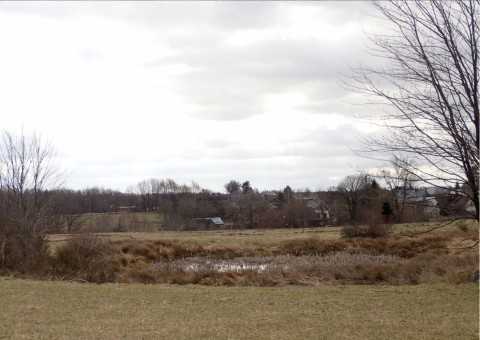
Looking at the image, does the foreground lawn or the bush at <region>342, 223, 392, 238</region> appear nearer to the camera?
the foreground lawn

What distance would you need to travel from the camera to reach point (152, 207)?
120 meters

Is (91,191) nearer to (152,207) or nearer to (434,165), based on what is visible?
(152,207)

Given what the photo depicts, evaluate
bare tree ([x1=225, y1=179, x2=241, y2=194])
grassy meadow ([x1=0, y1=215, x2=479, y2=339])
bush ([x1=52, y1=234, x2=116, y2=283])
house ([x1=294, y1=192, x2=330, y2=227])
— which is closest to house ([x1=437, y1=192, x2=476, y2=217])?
grassy meadow ([x1=0, y1=215, x2=479, y2=339])

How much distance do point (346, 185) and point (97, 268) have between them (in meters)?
53.9

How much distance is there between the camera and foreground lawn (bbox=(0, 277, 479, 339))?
8.66m

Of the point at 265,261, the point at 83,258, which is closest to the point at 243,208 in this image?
the point at 265,261

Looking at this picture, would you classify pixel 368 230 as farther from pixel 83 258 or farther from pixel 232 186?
pixel 232 186

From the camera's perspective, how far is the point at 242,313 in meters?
11.1

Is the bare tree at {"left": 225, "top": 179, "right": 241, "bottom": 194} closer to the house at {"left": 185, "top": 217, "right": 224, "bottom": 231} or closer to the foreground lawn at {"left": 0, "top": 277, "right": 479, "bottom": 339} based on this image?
the house at {"left": 185, "top": 217, "right": 224, "bottom": 231}

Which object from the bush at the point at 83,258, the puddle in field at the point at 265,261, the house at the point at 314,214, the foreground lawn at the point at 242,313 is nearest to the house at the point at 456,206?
the foreground lawn at the point at 242,313

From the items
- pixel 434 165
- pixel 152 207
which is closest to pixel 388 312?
pixel 434 165

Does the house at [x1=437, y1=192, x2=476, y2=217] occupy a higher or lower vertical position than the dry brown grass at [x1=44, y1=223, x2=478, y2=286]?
higher

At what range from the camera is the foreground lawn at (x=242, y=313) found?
8.66 m

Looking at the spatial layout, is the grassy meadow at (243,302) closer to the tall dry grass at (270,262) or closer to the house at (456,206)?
the tall dry grass at (270,262)
